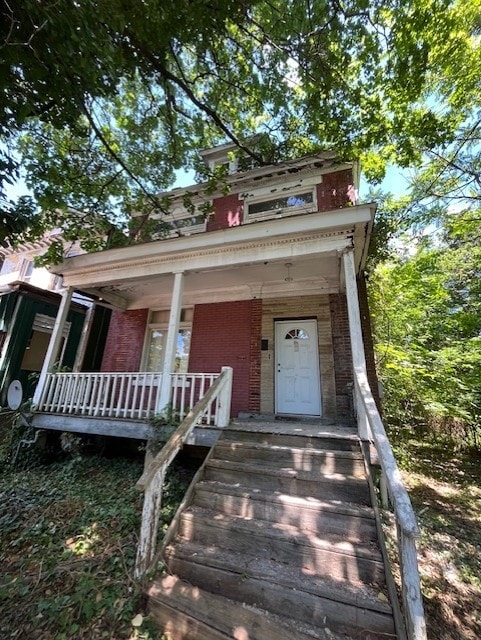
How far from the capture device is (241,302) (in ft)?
25.0

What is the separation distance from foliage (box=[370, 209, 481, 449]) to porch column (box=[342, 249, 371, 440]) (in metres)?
3.32

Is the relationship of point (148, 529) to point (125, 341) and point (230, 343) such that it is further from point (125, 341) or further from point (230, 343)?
point (125, 341)

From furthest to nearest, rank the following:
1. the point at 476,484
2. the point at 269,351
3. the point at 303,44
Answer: the point at 269,351, the point at 476,484, the point at 303,44

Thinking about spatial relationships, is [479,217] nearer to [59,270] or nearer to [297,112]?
[297,112]

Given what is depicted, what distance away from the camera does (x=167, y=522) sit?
3533mm

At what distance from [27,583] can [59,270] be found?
6.11 metres

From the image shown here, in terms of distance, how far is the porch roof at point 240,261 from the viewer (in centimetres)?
495

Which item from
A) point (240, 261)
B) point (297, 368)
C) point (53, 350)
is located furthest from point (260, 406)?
point (53, 350)

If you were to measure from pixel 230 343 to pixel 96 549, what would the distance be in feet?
15.8

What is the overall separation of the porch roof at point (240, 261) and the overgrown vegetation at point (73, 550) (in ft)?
12.7

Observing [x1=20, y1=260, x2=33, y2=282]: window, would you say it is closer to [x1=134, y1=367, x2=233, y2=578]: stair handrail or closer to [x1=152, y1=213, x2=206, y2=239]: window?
[x1=152, y1=213, x2=206, y2=239]: window

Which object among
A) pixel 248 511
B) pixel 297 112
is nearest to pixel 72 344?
pixel 248 511

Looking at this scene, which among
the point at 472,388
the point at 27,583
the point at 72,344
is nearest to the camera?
the point at 27,583

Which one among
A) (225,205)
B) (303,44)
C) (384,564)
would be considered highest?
(303,44)
